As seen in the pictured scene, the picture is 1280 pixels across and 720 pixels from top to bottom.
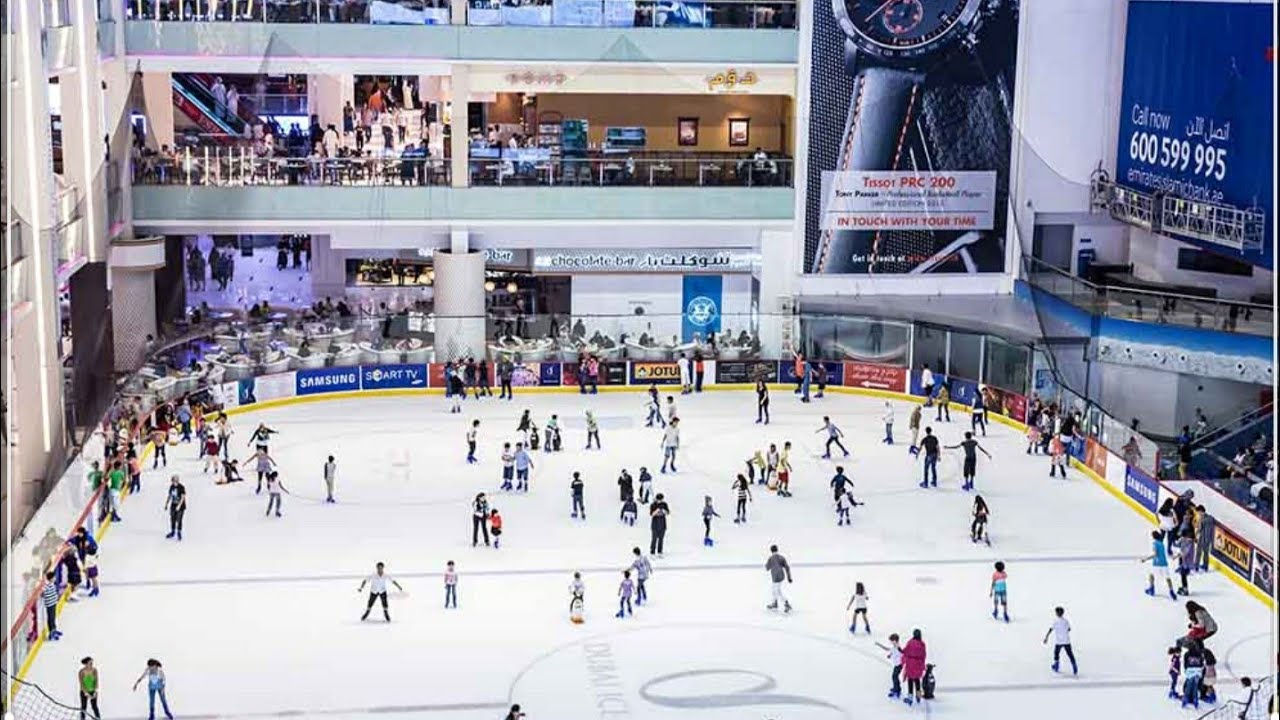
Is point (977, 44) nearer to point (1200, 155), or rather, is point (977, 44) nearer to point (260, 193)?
point (1200, 155)

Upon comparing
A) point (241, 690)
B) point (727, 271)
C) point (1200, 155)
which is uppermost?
point (1200, 155)

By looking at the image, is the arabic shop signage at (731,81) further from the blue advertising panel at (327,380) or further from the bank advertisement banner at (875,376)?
the blue advertising panel at (327,380)

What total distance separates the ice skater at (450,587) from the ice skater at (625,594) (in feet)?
8.38

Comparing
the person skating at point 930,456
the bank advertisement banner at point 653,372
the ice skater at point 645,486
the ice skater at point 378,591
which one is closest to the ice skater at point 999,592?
the person skating at point 930,456

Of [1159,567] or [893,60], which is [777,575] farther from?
[893,60]

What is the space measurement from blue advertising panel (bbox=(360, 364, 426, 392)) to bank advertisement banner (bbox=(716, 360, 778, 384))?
277 inches

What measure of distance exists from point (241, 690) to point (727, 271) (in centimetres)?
2553

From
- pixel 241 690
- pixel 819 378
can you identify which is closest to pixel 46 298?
pixel 241 690

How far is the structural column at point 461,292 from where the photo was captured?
151ft

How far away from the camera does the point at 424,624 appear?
94.3 feet

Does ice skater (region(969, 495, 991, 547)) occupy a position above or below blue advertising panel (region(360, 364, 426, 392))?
below

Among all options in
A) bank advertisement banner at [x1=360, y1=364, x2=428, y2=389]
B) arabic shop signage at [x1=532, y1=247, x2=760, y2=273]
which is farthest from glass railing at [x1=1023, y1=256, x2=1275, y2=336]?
bank advertisement banner at [x1=360, y1=364, x2=428, y2=389]

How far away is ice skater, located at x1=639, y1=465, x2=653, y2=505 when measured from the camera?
3434cm

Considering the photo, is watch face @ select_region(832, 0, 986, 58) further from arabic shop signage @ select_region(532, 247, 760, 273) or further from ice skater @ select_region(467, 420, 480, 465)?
ice skater @ select_region(467, 420, 480, 465)
